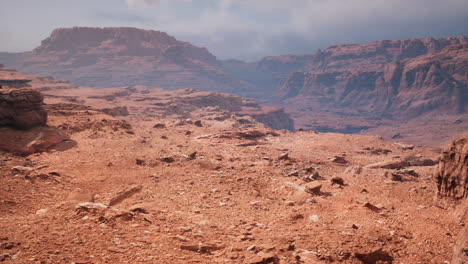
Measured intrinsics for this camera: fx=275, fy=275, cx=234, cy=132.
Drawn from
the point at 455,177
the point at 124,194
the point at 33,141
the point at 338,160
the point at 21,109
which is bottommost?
the point at 338,160

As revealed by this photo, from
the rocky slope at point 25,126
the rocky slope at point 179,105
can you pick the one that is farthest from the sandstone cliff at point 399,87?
the rocky slope at point 25,126

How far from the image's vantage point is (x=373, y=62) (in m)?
195

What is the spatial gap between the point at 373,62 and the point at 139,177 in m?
217

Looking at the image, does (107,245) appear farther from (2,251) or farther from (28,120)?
(28,120)

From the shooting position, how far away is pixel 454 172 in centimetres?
698

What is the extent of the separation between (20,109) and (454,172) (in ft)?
59.0

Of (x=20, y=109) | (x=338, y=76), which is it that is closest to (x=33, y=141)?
(x=20, y=109)

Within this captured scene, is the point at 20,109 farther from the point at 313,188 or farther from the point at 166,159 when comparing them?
the point at 313,188

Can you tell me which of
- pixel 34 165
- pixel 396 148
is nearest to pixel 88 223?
pixel 34 165

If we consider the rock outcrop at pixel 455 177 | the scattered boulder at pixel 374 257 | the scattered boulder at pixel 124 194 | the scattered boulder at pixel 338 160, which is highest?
the rock outcrop at pixel 455 177

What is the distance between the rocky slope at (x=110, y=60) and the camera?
500ft

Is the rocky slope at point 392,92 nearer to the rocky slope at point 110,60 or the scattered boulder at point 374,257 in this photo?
the rocky slope at point 110,60

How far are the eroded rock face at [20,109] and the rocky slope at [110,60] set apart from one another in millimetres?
148024

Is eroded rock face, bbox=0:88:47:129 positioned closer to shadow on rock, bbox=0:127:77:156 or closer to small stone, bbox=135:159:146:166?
shadow on rock, bbox=0:127:77:156
